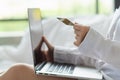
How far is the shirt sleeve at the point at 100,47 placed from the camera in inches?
37.4

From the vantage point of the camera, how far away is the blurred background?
1.75m

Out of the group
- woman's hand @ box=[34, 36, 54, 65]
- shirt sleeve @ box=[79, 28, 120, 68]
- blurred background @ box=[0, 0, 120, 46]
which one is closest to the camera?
shirt sleeve @ box=[79, 28, 120, 68]

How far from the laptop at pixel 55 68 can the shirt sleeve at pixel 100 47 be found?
85 millimetres

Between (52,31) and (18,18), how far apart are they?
0.36 meters

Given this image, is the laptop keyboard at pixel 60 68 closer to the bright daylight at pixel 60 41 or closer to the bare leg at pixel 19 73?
the bright daylight at pixel 60 41

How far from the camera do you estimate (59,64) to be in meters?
1.15

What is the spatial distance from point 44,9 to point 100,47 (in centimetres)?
91

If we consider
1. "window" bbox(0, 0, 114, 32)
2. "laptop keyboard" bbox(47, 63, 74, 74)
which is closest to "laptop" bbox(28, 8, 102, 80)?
"laptop keyboard" bbox(47, 63, 74, 74)

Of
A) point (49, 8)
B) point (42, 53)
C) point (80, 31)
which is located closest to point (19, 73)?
point (42, 53)

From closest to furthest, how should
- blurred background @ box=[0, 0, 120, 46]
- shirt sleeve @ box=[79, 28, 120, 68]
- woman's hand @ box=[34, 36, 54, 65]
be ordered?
shirt sleeve @ box=[79, 28, 120, 68]
woman's hand @ box=[34, 36, 54, 65]
blurred background @ box=[0, 0, 120, 46]

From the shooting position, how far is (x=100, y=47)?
38.0 inches

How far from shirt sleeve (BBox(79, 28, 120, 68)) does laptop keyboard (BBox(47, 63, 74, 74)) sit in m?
0.11

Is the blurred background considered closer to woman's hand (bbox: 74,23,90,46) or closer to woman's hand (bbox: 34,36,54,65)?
woman's hand (bbox: 34,36,54,65)

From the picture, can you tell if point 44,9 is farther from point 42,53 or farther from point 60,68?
point 60,68
